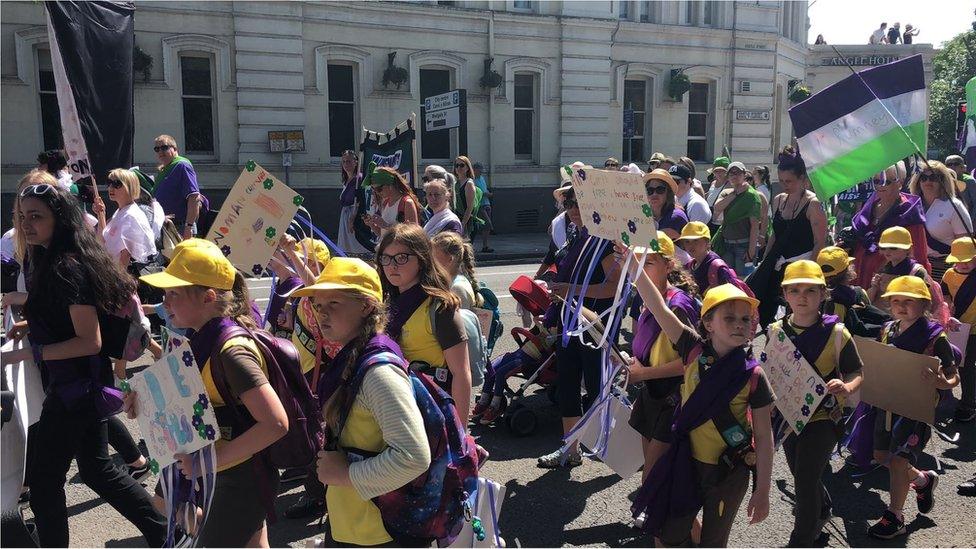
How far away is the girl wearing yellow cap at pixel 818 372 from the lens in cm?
365

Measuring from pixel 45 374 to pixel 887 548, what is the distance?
433cm

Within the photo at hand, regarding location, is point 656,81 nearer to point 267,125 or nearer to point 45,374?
point 267,125

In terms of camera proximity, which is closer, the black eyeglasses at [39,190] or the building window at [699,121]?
the black eyeglasses at [39,190]

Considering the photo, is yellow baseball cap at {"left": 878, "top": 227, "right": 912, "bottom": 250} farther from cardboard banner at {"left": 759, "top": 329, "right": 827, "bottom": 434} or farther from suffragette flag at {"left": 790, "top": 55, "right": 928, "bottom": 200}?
cardboard banner at {"left": 759, "top": 329, "right": 827, "bottom": 434}

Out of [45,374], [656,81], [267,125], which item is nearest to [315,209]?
[267,125]

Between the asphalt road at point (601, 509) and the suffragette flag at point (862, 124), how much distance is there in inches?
78.2

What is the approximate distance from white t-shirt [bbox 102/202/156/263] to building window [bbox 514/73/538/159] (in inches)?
620

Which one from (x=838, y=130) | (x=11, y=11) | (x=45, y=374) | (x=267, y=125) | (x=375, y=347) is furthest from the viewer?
(x=267, y=125)

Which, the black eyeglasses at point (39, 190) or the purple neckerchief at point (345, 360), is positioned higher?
the black eyeglasses at point (39, 190)

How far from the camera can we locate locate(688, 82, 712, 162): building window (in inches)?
953

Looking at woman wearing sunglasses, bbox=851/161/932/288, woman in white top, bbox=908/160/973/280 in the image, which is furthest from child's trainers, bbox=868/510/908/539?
woman in white top, bbox=908/160/973/280

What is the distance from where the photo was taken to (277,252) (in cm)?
490

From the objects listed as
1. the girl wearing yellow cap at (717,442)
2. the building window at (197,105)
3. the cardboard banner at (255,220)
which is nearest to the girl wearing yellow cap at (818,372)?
the girl wearing yellow cap at (717,442)

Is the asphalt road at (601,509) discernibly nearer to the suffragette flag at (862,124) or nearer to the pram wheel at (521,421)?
the pram wheel at (521,421)
